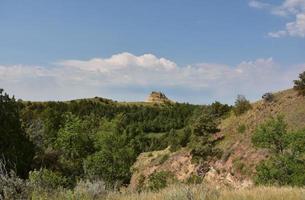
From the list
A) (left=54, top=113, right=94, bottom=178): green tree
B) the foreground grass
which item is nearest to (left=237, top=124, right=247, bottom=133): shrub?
(left=54, top=113, right=94, bottom=178): green tree

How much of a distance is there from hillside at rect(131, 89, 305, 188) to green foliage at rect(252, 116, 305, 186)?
556 inches

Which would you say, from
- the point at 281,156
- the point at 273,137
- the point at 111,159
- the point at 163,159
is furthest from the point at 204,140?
the point at 281,156

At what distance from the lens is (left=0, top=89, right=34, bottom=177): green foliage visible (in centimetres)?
3325

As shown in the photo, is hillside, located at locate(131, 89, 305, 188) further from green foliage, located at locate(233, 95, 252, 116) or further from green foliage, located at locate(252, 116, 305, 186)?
green foliage, located at locate(252, 116, 305, 186)

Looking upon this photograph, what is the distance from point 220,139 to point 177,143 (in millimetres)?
13228

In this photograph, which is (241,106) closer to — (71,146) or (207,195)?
(71,146)

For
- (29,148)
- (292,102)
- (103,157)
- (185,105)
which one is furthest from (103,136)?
(185,105)

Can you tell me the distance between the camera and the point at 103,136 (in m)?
54.5

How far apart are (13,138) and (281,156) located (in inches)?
824

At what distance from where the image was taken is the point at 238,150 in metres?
45.8

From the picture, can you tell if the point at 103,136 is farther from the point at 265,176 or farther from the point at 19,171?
the point at 265,176

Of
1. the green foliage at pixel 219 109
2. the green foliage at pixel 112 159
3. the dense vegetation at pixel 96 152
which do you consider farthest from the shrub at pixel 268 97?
the green foliage at pixel 112 159

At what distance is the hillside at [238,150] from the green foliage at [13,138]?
10220 mm

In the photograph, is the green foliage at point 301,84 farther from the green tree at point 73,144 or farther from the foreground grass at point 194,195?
the foreground grass at point 194,195
